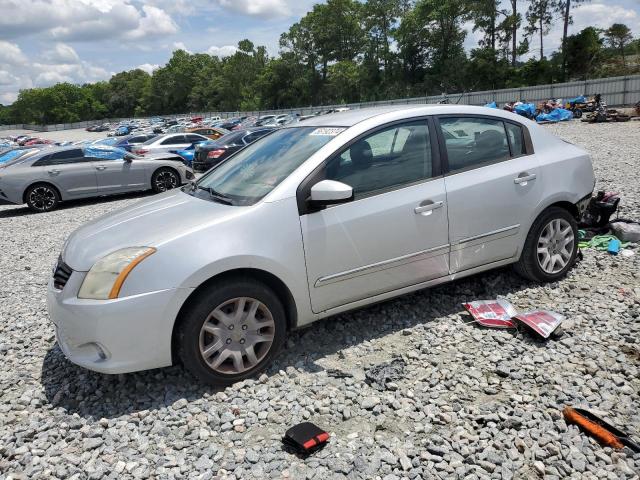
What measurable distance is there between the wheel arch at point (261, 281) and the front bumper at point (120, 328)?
59mm

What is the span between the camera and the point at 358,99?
→ 78.5 m

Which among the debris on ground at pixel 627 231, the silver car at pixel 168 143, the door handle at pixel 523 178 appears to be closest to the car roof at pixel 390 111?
the door handle at pixel 523 178

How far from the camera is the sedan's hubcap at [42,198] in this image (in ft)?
41.7

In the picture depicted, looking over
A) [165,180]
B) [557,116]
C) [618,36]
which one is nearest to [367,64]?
[618,36]

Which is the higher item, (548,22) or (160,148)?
(548,22)

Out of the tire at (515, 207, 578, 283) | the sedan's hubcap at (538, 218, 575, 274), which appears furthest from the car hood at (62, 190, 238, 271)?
the sedan's hubcap at (538, 218, 575, 274)

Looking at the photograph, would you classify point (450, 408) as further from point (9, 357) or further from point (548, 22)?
point (548, 22)

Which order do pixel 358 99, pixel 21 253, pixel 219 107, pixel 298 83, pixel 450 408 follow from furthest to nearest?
pixel 219 107, pixel 298 83, pixel 358 99, pixel 21 253, pixel 450 408

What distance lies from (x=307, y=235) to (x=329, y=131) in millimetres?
947

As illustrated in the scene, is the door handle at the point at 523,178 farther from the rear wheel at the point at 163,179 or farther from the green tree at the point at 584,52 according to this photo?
the green tree at the point at 584,52

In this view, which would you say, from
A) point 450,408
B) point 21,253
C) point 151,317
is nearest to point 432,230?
point 450,408

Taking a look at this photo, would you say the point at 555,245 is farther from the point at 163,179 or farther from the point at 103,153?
the point at 103,153

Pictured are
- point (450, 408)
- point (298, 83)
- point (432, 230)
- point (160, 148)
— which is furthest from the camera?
point (298, 83)

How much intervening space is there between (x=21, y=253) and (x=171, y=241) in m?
6.28
